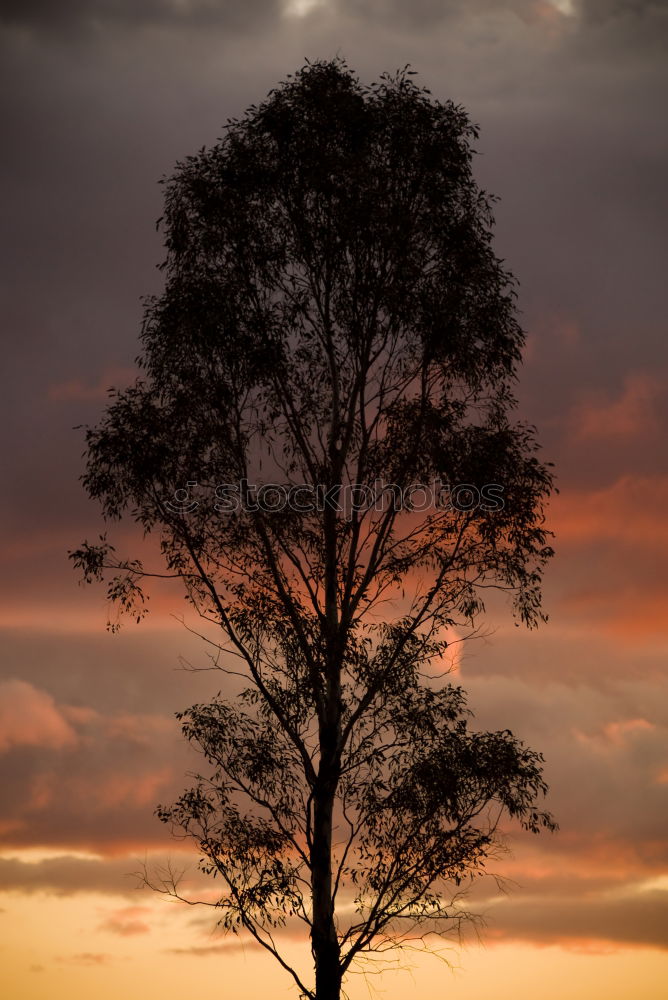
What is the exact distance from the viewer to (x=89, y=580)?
1739 centimetres

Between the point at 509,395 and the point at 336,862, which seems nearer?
the point at 336,862

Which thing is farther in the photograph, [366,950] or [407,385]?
[407,385]

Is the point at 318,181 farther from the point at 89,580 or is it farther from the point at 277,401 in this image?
the point at 89,580

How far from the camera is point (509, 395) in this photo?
59.9 ft

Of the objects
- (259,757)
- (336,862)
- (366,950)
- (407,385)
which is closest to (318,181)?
(407,385)

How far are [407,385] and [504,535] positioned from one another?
2730mm

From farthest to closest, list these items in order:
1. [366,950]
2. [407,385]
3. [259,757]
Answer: [407,385]
[259,757]
[366,950]

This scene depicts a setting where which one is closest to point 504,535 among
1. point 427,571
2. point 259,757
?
point 427,571

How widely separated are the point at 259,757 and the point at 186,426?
516 centimetres

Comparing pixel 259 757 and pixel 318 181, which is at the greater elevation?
pixel 318 181

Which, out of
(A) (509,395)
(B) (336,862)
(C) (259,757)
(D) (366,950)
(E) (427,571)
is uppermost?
(A) (509,395)

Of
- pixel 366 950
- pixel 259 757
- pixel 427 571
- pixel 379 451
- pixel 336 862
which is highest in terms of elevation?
pixel 379 451

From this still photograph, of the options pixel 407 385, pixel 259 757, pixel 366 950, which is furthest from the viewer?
pixel 407 385

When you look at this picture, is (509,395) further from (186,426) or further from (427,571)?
(186,426)
